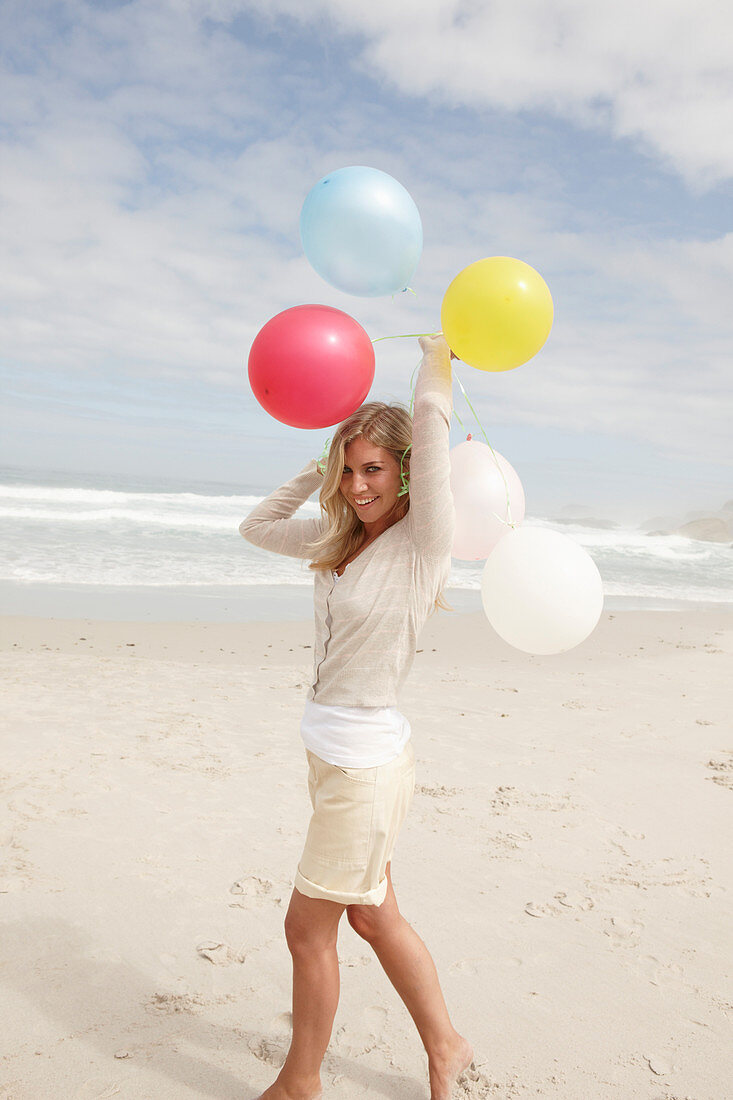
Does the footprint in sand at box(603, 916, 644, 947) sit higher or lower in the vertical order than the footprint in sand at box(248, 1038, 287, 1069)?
higher

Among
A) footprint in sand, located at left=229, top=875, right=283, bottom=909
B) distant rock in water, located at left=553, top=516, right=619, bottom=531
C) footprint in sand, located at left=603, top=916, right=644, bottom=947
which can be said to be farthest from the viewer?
distant rock in water, located at left=553, top=516, right=619, bottom=531

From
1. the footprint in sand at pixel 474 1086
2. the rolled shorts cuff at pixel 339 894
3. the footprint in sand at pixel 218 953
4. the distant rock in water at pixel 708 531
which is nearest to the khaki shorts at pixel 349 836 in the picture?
the rolled shorts cuff at pixel 339 894

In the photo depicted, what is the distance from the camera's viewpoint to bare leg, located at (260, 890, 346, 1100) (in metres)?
1.99

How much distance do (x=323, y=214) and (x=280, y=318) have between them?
0.39 m

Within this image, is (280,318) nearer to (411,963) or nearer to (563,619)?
(563,619)

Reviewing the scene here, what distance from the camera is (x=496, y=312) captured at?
2.02 meters

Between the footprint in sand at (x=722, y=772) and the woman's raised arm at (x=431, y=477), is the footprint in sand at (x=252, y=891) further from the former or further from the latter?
the footprint in sand at (x=722, y=772)

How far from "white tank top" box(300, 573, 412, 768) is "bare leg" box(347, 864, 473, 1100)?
1.17 feet

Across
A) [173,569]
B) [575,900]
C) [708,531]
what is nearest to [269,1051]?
[575,900]

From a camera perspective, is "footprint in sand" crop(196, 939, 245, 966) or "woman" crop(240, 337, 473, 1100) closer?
"woman" crop(240, 337, 473, 1100)

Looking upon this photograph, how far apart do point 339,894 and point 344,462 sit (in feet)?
3.69

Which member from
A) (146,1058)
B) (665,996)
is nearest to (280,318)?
(146,1058)

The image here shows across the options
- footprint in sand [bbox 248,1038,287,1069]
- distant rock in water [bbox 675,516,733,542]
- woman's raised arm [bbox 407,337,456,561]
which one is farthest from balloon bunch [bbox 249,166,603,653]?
distant rock in water [bbox 675,516,733,542]

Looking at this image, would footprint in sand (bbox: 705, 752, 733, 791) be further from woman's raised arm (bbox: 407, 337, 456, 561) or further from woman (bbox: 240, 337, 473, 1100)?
woman's raised arm (bbox: 407, 337, 456, 561)
